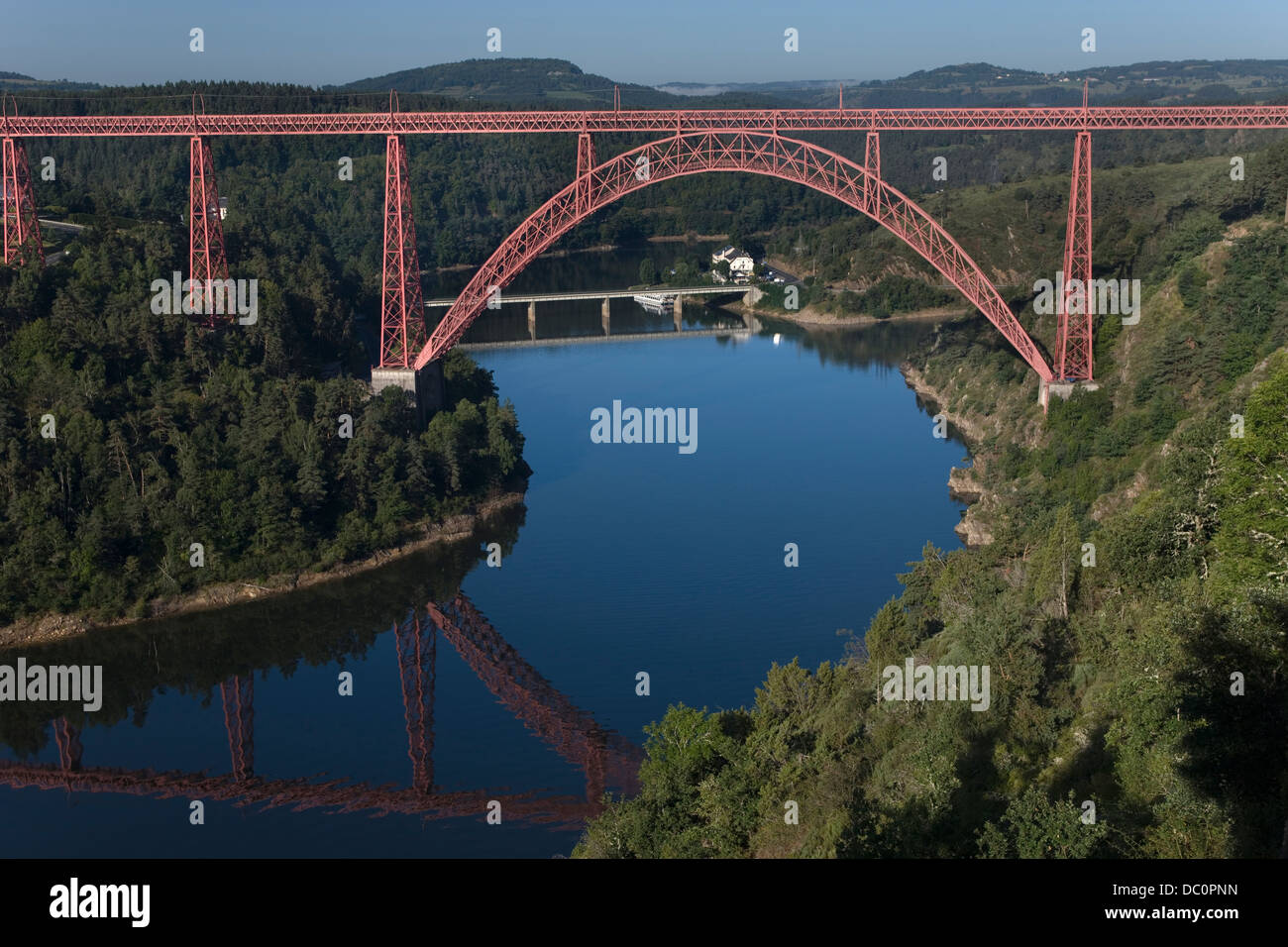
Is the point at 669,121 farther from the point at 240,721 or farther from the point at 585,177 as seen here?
the point at 240,721

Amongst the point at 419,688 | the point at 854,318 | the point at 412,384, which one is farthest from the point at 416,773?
the point at 854,318

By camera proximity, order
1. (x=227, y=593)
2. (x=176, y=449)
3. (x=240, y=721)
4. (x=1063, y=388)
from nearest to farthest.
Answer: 1. (x=240, y=721)
2. (x=227, y=593)
3. (x=176, y=449)
4. (x=1063, y=388)

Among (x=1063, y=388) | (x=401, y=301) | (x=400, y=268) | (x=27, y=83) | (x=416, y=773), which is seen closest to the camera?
(x=416, y=773)

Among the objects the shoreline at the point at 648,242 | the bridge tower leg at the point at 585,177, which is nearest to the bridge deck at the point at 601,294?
the shoreline at the point at 648,242

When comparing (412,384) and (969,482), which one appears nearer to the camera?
(969,482)

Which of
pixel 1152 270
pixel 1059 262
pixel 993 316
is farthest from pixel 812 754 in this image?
pixel 1059 262
